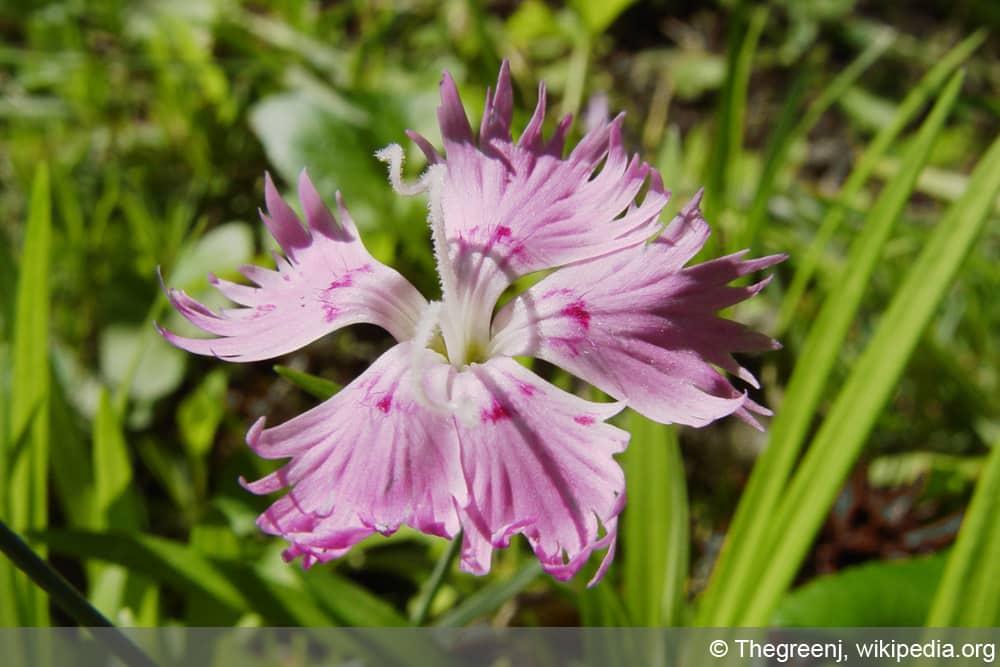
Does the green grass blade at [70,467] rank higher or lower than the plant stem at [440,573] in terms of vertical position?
lower

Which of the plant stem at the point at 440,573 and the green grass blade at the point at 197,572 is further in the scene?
the green grass blade at the point at 197,572

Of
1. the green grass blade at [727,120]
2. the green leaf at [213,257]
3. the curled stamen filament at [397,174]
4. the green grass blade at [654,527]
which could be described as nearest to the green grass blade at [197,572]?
the green grass blade at [654,527]

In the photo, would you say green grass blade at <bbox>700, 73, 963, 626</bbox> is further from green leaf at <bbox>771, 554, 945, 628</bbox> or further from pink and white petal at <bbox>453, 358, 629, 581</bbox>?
pink and white petal at <bbox>453, 358, 629, 581</bbox>

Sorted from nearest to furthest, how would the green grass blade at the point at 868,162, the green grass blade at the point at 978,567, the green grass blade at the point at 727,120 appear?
1. the green grass blade at the point at 978,567
2. the green grass blade at the point at 868,162
3. the green grass blade at the point at 727,120

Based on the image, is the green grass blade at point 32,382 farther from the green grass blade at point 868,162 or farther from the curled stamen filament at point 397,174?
Answer: the green grass blade at point 868,162

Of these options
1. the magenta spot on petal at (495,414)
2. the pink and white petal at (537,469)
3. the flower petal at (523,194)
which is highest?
the flower petal at (523,194)

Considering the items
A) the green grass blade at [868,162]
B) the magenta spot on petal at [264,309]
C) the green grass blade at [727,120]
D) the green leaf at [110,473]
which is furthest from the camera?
the green grass blade at [727,120]

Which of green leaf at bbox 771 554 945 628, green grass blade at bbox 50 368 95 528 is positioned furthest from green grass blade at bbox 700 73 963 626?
green grass blade at bbox 50 368 95 528
